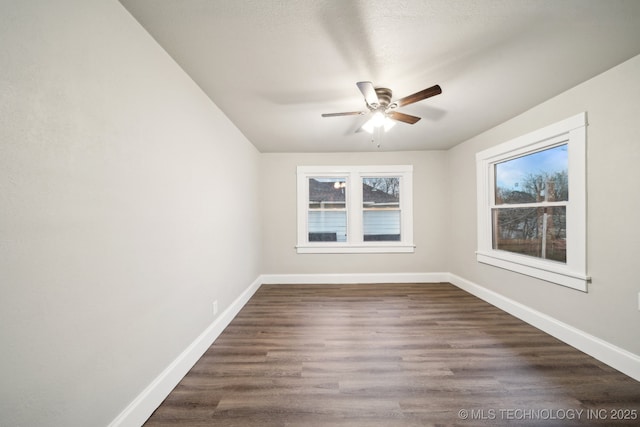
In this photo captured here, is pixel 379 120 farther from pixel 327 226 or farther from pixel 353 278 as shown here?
pixel 353 278

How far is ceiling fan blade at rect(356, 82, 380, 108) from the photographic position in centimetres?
171

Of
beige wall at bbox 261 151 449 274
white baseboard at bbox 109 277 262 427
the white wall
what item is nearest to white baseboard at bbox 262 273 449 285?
beige wall at bbox 261 151 449 274

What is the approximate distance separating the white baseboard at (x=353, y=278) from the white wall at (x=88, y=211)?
7.68ft

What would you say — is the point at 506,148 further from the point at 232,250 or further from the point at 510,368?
the point at 232,250

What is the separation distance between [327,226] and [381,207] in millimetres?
1036

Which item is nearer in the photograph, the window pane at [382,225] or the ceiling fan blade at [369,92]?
the ceiling fan blade at [369,92]

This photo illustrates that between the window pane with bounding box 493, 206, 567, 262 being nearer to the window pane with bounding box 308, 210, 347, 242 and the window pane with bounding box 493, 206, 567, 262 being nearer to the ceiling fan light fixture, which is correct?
the ceiling fan light fixture

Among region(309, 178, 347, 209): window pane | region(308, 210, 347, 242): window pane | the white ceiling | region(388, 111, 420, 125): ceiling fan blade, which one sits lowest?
region(308, 210, 347, 242): window pane

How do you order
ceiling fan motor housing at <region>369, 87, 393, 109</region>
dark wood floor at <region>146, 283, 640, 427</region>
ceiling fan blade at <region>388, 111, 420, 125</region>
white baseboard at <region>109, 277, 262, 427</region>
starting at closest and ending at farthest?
white baseboard at <region>109, 277, 262, 427</region> < dark wood floor at <region>146, 283, 640, 427</region> < ceiling fan motor housing at <region>369, 87, 393, 109</region> < ceiling fan blade at <region>388, 111, 420, 125</region>

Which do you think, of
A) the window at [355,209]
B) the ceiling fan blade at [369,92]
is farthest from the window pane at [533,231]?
the ceiling fan blade at [369,92]

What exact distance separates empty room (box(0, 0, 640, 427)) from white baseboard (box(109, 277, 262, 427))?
0.06ft

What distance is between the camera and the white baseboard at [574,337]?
70.7 inches

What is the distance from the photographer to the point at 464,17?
1.38m

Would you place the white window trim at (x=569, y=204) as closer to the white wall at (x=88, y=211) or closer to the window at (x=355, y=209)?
the window at (x=355, y=209)
